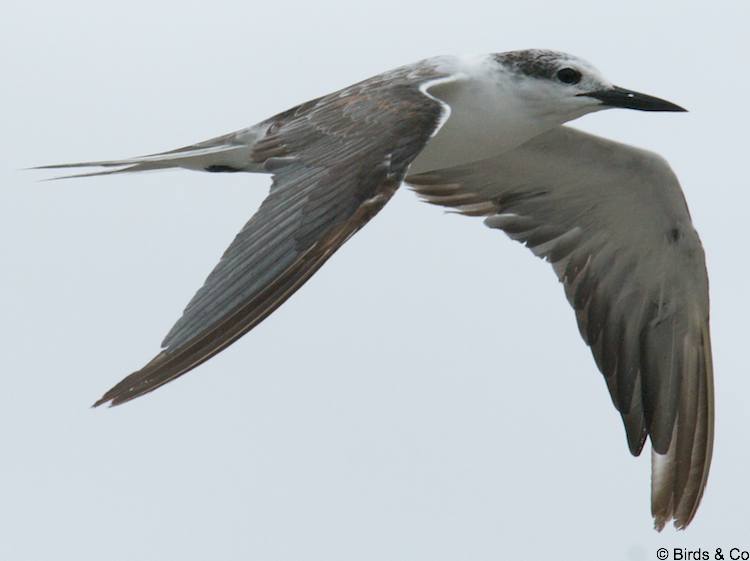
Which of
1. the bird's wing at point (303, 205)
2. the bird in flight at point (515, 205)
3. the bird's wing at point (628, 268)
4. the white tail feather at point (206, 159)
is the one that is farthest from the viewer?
the bird's wing at point (628, 268)

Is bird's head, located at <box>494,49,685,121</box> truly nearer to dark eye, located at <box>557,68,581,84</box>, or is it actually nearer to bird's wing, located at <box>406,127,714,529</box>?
dark eye, located at <box>557,68,581,84</box>

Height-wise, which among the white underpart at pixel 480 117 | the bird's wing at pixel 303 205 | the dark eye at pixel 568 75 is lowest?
the bird's wing at pixel 303 205

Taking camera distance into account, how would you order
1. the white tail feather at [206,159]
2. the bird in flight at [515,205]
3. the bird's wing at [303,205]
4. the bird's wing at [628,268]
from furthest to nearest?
the bird's wing at [628,268]
the white tail feather at [206,159]
the bird in flight at [515,205]
the bird's wing at [303,205]

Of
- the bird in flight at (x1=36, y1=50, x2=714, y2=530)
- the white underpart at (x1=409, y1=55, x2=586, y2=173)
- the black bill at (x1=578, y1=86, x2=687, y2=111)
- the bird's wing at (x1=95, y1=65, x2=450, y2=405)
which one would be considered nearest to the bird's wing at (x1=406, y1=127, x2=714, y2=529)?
the bird in flight at (x1=36, y1=50, x2=714, y2=530)

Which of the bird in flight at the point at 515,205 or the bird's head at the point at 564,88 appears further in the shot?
the bird's head at the point at 564,88

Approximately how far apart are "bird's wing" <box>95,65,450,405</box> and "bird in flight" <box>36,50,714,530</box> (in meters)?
0.01

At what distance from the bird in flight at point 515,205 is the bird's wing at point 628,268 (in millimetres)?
10

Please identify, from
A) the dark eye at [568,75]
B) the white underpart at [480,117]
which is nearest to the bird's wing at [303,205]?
the white underpart at [480,117]

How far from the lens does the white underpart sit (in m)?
11.2

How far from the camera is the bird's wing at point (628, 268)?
40.5 ft

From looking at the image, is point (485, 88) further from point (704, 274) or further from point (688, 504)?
point (688, 504)

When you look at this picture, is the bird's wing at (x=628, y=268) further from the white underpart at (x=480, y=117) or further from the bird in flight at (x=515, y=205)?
the white underpart at (x=480, y=117)

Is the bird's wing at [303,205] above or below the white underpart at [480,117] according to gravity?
below

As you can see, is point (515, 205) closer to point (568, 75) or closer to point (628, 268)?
point (628, 268)
